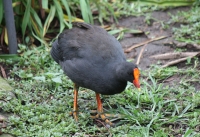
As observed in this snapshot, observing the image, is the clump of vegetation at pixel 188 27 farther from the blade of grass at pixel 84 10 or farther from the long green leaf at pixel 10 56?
the long green leaf at pixel 10 56

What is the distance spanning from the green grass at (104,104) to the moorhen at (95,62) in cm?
22

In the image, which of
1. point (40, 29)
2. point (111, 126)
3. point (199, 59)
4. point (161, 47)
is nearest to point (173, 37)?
point (161, 47)

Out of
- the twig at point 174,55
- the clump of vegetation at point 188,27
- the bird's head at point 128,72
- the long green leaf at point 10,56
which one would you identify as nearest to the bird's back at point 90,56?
the bird's head at point 128,72

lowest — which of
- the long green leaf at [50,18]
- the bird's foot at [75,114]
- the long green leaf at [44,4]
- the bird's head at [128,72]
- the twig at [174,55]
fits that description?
the bird's foot at [75,114]

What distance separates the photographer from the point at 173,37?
267 inches

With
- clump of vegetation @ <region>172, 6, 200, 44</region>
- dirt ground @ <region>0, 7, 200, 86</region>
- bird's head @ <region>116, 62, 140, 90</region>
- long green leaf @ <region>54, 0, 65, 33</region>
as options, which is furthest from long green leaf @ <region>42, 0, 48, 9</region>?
bird's head @ <region>116, 62, 140, 90</region>

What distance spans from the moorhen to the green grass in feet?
0.73

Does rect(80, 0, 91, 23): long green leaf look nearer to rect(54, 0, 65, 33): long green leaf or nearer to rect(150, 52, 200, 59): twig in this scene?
rect(54, 0, 65, 33): long green leaf

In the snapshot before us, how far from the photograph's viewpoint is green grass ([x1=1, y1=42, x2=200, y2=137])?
179 inches

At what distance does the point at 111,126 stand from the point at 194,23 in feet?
10.1

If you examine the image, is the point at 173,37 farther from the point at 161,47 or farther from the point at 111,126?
the point at 111,126

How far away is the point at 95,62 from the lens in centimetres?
452

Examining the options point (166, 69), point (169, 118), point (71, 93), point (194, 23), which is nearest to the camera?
point (169, 118)

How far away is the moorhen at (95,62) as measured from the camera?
14.5 feet
